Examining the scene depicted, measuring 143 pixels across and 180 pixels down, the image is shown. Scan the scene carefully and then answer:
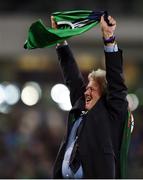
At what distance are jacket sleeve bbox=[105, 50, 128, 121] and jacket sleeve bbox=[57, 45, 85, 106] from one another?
0.40 meters

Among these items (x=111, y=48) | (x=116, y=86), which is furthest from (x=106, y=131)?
(x=111, y=48)

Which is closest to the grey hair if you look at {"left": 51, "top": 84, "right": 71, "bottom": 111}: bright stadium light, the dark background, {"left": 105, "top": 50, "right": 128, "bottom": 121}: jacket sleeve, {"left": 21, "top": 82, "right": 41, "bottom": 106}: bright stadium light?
{"left": 105, "top": 50, "right": 128, "bottom": 121}: jacket sleeve

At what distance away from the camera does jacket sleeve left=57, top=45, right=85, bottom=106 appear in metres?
5.82

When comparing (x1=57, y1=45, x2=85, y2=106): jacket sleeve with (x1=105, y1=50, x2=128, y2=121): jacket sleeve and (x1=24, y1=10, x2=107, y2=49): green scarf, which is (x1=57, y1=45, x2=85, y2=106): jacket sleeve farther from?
(x1=105, y1=50, x2=128, y2=121): jacket sleeve

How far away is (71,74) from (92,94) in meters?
0.30

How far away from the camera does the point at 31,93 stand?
17.9 metres

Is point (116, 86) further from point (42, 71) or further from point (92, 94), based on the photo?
point (42, 71)

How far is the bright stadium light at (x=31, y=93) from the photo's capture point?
17.5 meters

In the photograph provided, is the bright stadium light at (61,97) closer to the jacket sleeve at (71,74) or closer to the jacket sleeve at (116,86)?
the jacket sleeve at (71,74)

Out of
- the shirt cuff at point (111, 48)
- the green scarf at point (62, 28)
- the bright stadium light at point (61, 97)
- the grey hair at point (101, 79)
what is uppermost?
the green scarf at point (62, 28)

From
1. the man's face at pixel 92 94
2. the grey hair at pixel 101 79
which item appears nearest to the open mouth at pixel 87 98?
the man's face at pixel 92 94

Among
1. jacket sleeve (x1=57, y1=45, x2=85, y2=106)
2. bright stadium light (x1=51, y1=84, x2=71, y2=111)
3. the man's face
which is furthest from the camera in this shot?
bright stadium light (x1=51, y1=84, x2=71, y2=111)

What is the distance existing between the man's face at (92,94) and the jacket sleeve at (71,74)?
0.14 m

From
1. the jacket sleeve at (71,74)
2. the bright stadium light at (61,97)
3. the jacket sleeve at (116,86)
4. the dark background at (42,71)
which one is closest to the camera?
the jacket sleeve at (116,86)
